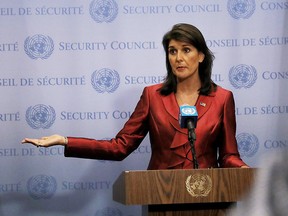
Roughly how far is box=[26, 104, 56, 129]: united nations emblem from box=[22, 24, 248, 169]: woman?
981 mm

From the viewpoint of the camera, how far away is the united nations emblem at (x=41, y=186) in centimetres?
393

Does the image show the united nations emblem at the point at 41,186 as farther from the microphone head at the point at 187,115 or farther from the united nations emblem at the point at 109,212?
the microphone head at the point at 187,115

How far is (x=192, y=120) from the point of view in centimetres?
239

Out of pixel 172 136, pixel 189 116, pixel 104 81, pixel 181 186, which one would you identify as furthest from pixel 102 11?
pixel 181 186

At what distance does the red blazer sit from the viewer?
297 centimetres

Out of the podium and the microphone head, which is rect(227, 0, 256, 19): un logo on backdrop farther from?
the podium

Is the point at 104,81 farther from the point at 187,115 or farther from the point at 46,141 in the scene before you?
the point at 187,115

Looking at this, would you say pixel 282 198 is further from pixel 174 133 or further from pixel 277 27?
pixel 277 27

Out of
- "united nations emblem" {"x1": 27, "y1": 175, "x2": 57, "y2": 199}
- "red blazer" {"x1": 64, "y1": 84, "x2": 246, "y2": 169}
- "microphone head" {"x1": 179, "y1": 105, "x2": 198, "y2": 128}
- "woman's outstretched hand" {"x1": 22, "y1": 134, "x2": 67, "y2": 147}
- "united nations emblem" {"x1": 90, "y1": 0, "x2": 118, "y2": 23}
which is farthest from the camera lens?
"united nations emblem" {"x1": 90, "y1": 0, "x2": 118, "y2": 23}

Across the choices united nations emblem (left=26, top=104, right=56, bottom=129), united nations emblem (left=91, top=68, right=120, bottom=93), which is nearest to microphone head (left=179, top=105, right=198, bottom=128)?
united nations emblem (left=91, top=68, right=120, bottom=93)

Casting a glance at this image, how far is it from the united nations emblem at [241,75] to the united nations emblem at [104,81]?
33.5 inches

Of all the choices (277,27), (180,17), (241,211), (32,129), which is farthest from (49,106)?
(241,211)

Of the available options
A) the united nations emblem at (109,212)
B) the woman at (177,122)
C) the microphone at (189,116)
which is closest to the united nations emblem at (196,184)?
the microphone at (189,116)

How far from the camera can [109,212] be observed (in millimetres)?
3965
